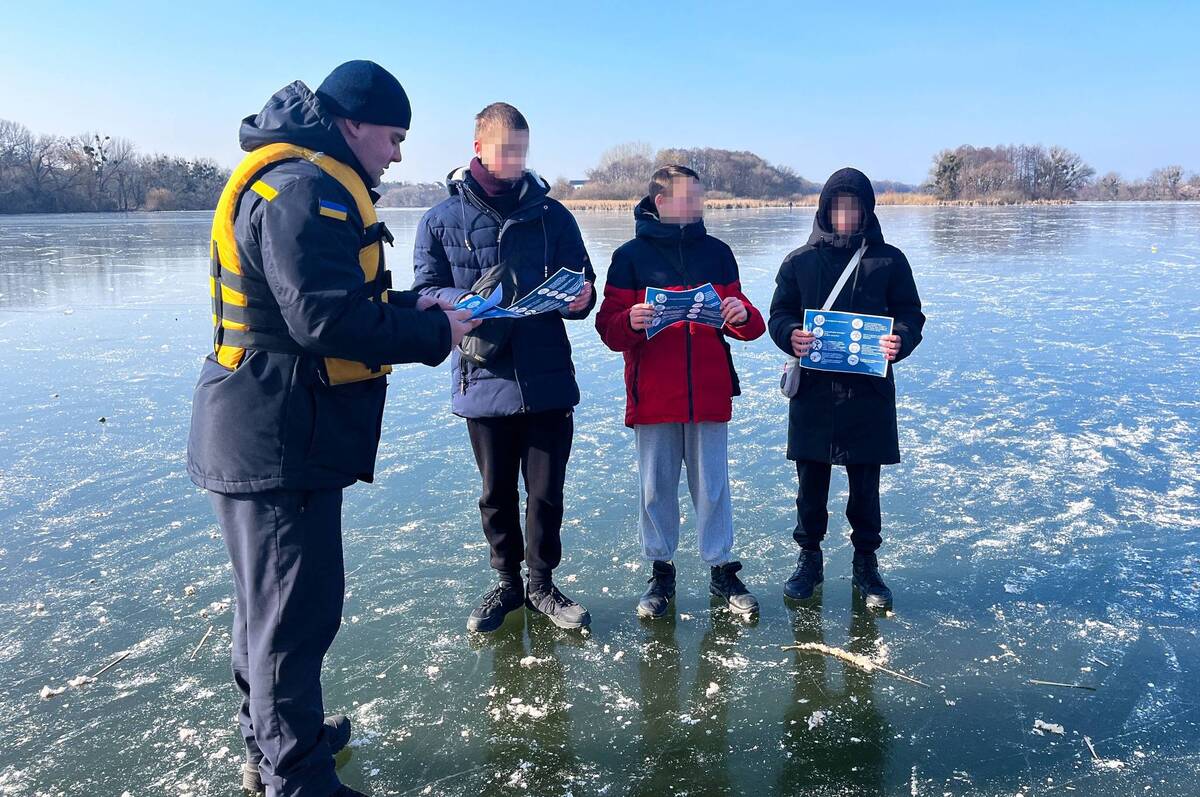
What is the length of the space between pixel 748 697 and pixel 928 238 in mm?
21617

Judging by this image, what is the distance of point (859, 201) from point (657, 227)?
901mm

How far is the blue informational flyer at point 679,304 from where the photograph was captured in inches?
131

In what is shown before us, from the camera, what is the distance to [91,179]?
71.6 m

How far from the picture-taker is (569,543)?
423cm

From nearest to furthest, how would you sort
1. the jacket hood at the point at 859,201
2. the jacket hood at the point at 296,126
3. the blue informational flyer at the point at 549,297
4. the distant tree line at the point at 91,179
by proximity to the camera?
1. the jacket hood at the point at 296,126
2. the blue informational flyer at the point at 549,297
3. the jacket hood at the point at 859,201
4. the distant tree line at the point at 91,179

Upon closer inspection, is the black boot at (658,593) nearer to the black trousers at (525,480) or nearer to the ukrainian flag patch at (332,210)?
the black trousers at (525,480)

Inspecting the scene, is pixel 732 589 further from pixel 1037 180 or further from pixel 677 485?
pixel 1037 180

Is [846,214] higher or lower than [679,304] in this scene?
higher

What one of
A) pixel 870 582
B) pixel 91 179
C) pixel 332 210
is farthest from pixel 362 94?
pixel 91 179

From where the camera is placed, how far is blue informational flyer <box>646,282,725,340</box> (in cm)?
333

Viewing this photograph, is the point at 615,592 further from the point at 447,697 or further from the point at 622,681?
the point at 447,697

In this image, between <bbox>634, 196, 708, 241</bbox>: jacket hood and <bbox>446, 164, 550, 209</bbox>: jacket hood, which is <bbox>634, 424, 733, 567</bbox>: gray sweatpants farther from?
<bbox>446, 164, 550, 209</bbox>: jacket hood

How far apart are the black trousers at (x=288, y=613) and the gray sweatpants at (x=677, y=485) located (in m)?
1.57

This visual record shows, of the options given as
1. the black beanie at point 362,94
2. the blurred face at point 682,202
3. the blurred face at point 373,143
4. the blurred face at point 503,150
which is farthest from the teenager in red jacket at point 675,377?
the black beanie at point 362,94
